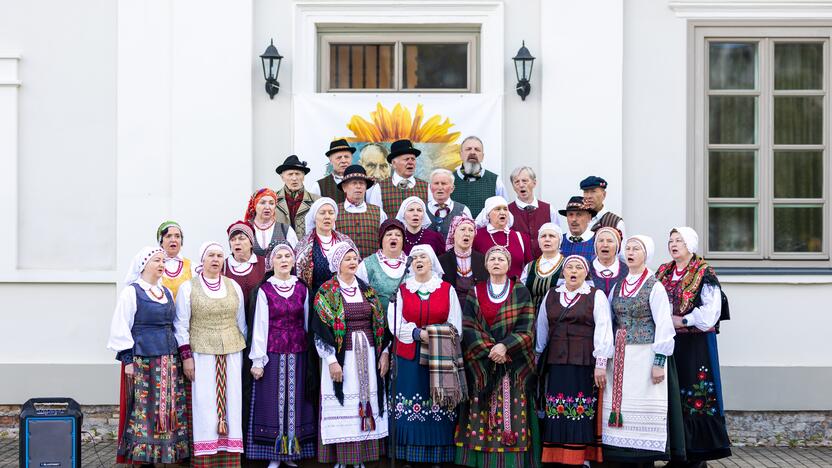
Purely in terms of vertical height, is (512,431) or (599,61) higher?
(599,61)

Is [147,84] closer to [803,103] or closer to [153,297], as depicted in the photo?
[153,297]

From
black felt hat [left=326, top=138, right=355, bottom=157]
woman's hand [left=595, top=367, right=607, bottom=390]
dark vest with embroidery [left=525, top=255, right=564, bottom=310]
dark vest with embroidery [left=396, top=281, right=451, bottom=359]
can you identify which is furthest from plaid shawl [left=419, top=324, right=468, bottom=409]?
black felt hat [left=326, top=138, right=355, bottom=157]

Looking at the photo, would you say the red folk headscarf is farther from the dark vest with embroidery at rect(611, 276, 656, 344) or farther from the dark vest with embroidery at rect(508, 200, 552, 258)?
the dark vest with embroidery at rect(611, 276, 656, 344)

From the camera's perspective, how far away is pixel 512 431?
6336 mm

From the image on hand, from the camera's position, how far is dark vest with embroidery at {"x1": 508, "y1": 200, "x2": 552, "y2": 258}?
23.8 feet

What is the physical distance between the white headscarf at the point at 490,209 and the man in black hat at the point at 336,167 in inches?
45.2

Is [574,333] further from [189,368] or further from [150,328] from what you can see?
[150,328]

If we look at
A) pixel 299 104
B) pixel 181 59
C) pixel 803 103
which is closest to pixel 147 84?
pixel 181 59

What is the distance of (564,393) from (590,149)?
2.39 m

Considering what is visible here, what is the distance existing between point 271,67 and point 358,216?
1.65 metres

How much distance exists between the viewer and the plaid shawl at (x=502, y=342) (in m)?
6.38

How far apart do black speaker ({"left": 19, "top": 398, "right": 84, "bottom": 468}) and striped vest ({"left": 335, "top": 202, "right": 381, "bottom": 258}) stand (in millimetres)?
2205

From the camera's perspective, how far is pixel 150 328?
20.9ft

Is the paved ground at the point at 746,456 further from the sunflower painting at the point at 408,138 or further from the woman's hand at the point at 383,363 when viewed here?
the sunflower painting at the point at 408,138
